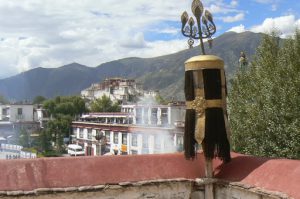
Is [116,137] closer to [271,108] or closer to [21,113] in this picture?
[271,108]

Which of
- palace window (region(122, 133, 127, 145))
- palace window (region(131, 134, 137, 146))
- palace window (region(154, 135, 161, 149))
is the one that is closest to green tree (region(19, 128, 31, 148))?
palace window (region(122, 133, 127, 145))

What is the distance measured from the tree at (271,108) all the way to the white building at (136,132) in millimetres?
23667

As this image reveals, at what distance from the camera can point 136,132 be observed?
2269 inches

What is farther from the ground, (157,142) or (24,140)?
(157,142)

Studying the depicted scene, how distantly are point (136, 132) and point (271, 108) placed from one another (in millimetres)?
43149

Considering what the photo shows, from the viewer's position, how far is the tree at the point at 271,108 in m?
14.6

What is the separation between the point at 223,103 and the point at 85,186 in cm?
346

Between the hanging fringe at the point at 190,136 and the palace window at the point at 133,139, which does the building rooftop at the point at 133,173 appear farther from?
the palace window at the point at 133,139

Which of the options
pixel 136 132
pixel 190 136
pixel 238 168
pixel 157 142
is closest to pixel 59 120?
pixel 136 132

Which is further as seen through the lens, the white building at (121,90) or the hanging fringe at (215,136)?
the white building at (121,90)

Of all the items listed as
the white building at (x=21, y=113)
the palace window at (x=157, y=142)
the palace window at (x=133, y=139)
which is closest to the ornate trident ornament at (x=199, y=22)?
the palace window at (x=157, y=142)

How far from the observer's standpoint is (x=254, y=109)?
15.9m

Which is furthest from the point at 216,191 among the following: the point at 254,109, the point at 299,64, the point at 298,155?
the point at 299,64

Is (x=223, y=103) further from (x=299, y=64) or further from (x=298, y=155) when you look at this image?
Answer: (x=299, y=64)
